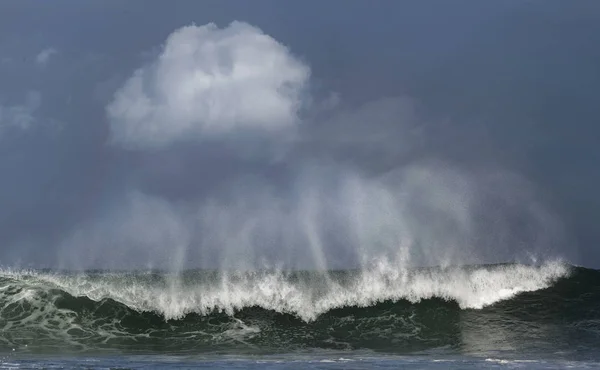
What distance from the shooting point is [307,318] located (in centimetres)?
2416

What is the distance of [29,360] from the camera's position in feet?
56.3

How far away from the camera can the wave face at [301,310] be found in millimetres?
21328

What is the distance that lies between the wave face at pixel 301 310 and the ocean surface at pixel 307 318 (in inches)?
1.8

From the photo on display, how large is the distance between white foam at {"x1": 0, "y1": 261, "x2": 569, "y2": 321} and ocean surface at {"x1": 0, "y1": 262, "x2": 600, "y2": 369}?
0.05 metres

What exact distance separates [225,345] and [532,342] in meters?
9.41

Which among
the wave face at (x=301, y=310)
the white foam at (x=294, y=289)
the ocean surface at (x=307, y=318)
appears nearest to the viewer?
the ocean surface at (x=307, y=318)

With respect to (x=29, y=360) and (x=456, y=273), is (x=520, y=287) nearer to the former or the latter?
(x=456, y=273)

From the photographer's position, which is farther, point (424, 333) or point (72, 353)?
point (424, 333)

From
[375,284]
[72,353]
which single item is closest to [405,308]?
[375,284]

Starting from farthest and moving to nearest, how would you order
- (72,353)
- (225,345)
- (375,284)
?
(375,284)
(225,345)
(72,353)

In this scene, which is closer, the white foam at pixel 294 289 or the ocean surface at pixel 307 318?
the ocean surface at pixel 307 318

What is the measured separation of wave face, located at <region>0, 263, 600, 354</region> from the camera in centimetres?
2133

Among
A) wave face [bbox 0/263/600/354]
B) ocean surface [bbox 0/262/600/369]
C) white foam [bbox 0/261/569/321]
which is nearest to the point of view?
ocean surface [bbox 0/262/600/369]

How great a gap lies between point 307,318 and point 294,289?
1.95m
